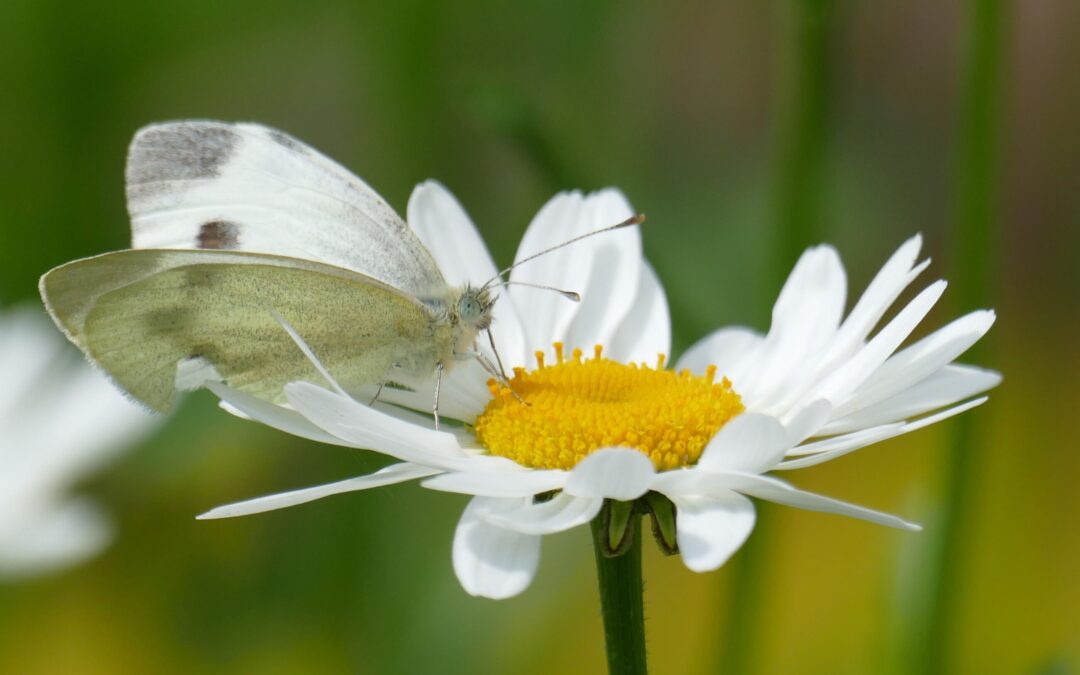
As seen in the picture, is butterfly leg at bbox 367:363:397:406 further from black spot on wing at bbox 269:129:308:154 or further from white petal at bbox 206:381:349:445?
black spot on wing at bbox 269:129:308:154

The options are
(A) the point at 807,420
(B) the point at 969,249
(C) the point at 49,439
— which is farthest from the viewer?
(C) the point at 49,439

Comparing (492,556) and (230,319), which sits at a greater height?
(230,319)

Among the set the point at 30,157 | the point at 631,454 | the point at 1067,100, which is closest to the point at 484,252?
the point at 631,454

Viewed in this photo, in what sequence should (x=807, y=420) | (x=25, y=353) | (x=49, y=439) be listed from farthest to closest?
(x=25, y=353) < (x=49, y=439) < (x=807, y=420)

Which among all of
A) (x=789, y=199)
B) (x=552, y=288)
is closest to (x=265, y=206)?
(x=552, y=288)

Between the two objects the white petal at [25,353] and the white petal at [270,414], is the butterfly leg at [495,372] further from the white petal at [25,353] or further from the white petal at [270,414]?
the white petal at [25,353]

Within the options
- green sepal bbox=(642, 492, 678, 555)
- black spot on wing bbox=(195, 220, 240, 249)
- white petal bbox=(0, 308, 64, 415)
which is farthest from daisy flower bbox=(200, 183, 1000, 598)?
white petal bbox=(0, 308, 64, 415)

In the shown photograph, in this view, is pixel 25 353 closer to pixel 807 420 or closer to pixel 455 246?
pixel 455 246
